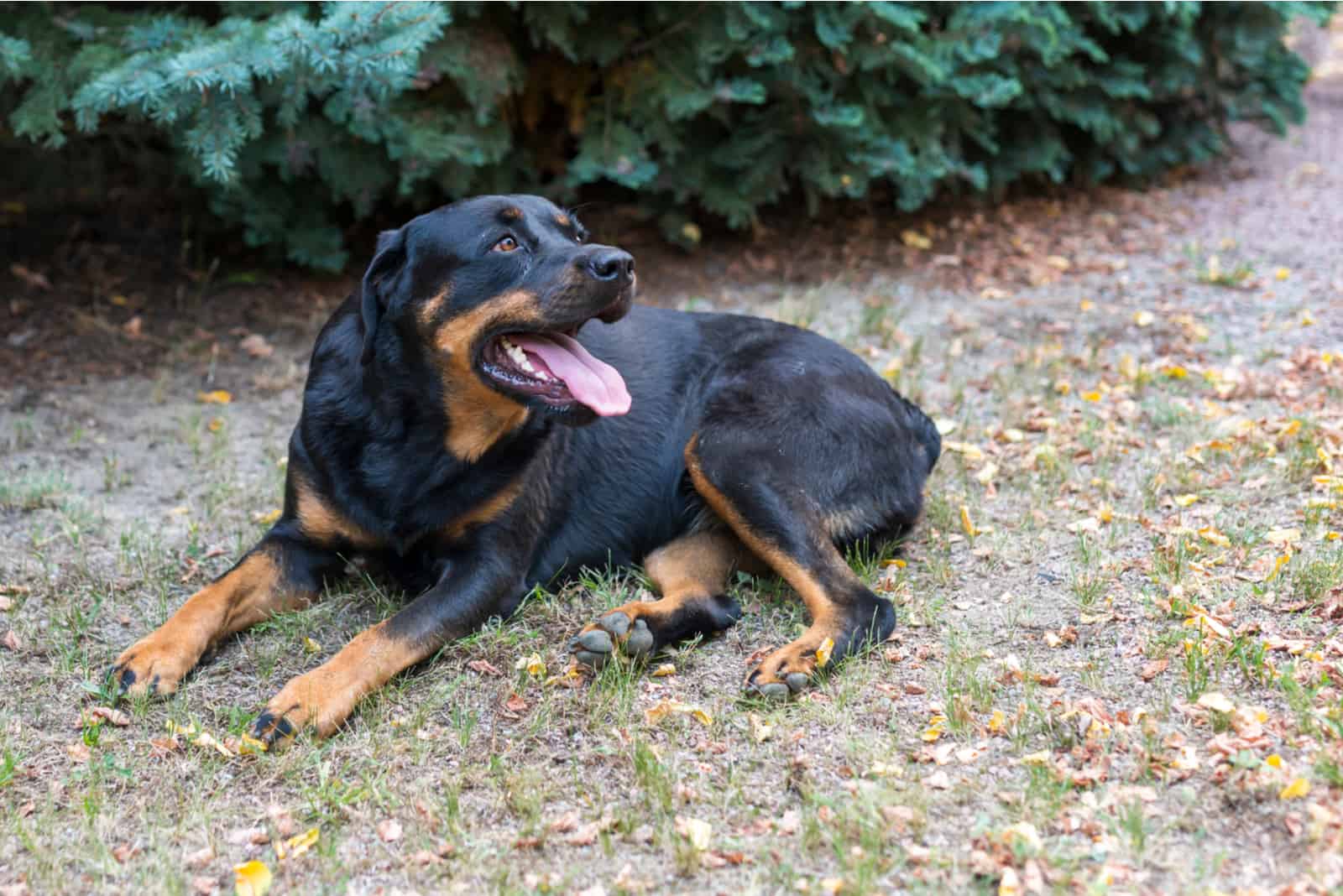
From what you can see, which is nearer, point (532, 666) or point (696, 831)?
point (696, 831)

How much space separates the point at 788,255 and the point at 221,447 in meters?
3.85

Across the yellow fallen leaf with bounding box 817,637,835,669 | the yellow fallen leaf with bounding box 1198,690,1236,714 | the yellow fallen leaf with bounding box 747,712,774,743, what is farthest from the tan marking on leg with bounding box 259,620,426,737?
the yellow fallen leaf with bounding box 1198,690,1236,714

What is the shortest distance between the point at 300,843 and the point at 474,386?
1.48 m

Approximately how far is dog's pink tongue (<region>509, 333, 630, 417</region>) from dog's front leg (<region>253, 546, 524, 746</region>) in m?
0.64

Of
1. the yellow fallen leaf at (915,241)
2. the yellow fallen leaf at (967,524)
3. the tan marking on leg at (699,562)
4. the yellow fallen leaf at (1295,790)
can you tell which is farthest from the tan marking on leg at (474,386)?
the yellow fallen leaf at (915,241)

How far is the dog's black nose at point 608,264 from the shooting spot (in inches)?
157

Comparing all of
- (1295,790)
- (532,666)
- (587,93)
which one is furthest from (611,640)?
(587,93)

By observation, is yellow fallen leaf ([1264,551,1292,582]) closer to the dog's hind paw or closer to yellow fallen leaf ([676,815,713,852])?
the dog's hind paw

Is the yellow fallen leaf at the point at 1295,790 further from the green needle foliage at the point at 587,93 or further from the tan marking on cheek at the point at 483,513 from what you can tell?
the green needle foliage at the point at 587,93

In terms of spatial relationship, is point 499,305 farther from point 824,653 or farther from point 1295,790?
point 1295,790

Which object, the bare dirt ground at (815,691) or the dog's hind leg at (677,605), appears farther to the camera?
the dog's hind leg at (677,605)

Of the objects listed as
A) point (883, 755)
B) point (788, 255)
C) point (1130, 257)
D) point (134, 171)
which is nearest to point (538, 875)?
point (883, 755)

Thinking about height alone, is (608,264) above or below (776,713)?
above

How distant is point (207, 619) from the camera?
13.6 ft
